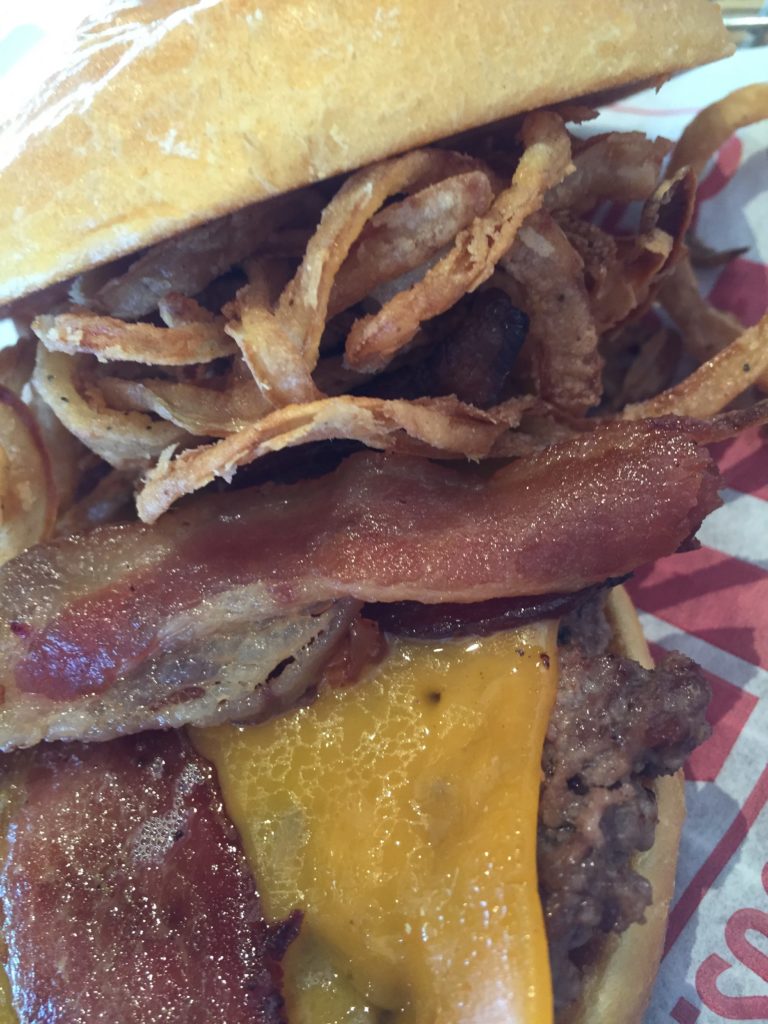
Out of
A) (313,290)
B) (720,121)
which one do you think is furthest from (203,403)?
(720,121)

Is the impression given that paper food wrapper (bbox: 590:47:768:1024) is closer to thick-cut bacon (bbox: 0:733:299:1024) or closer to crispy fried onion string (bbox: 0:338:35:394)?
thick-cut bacon (bbox: 0:733:299:1024)

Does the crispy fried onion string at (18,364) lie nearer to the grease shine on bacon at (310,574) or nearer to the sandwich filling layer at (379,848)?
the grease shine on bacon at (310,574)

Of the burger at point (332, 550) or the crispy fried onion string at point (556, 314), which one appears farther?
the crispy fried onion string at point (556, 314)

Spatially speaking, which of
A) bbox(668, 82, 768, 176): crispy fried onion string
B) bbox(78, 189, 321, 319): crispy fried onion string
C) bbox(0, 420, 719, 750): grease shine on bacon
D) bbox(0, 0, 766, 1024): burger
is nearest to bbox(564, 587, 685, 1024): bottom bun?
bbox(0, 0, 766, 1024): burger

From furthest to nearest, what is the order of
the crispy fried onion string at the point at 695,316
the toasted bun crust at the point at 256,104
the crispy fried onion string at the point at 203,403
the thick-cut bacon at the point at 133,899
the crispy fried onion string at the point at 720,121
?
the crispy fried onion string at the point at 695,316
the crispy fried onion string at the point at 720,121
the crispy fried onion string at the point at 203,403
the thick-cut bacon at the point at 133,899
the toasted bun crust at the point at 256,104

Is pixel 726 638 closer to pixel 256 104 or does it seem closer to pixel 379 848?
pixel 379 848

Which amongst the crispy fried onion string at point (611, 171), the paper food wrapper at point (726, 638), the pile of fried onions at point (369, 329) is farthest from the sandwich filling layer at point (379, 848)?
the crispy fried onion string at point (611, 171)
